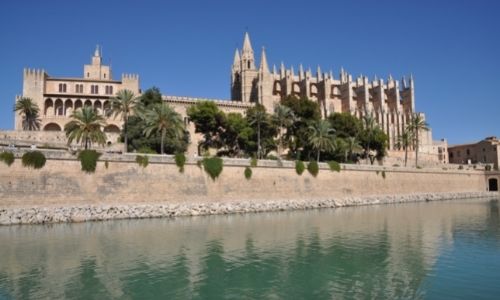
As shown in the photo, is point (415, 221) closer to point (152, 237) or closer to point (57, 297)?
point (152, 237)

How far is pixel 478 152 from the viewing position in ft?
263

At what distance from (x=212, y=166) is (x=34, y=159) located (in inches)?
473

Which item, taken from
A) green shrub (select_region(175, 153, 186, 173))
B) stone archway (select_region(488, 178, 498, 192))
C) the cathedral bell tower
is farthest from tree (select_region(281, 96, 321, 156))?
stone archway (select_region(488, 178, 498, 192))

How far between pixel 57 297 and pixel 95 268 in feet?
10.2

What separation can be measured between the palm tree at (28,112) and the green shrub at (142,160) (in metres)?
28.6

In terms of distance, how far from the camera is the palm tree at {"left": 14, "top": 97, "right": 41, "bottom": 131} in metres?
51.1

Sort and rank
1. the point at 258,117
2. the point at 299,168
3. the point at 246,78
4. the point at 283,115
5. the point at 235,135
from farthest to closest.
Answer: the point at 246,78, the point at 235,135, the point at 258,117, the point at 283,115, the point at 299,168

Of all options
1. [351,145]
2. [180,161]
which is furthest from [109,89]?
[351,145]

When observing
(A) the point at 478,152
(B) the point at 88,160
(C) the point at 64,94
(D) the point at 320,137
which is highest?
(C) the point at 64,94

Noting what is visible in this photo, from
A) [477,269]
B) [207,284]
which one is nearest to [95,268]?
[207,284]

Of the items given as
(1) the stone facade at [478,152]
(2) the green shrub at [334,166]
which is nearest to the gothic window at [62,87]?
(2) the green shrub at [334,166]

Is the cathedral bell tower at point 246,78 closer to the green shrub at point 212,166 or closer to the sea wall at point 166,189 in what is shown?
the sea wall at point 166,189

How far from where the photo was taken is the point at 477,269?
13625 mm

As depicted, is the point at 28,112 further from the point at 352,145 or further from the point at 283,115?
the point at 352,145
